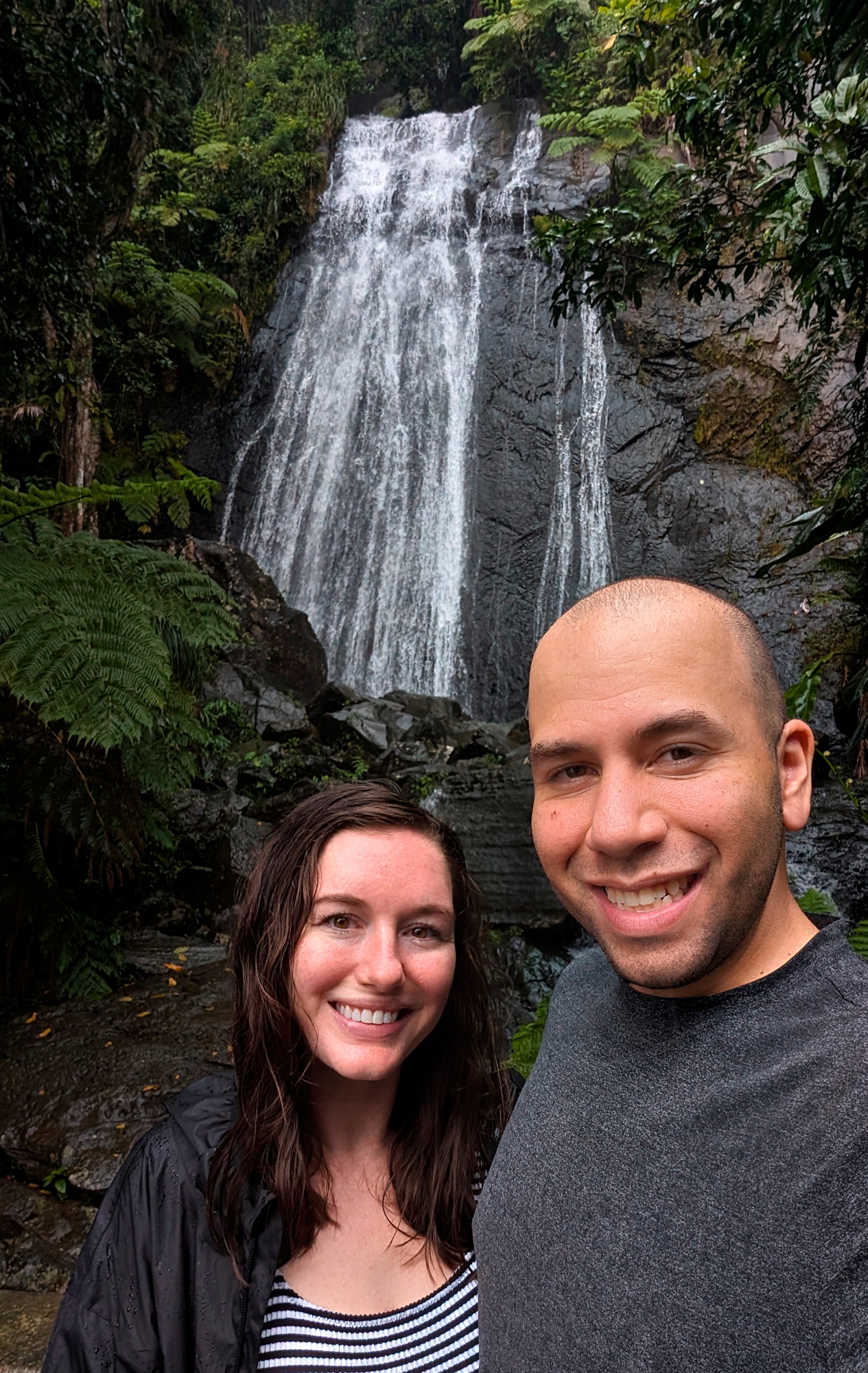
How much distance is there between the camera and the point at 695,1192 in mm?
861

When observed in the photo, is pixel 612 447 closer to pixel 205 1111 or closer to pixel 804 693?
pixel 804 693

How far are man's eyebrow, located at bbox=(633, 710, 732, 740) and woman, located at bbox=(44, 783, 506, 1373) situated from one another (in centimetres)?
64

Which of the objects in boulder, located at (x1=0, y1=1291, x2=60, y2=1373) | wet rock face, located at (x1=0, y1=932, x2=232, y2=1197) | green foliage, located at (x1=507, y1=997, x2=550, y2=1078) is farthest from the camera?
wet rock face, located at (x1=0, y1=932, x2=232, y2=1197)

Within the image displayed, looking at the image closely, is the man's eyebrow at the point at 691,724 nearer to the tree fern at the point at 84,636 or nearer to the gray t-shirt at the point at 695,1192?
the gray t-shirt at the point at 695,1192

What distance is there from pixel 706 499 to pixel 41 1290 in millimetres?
12513

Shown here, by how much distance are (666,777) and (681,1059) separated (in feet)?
1.09

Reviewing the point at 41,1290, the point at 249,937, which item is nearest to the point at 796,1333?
the point at 249,937

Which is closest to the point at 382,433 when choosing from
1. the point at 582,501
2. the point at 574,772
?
the point at 582,501

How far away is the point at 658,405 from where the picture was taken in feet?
44.5

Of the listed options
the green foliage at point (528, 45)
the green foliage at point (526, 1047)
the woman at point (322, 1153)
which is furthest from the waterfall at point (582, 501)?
the woman at point (322, 1153)

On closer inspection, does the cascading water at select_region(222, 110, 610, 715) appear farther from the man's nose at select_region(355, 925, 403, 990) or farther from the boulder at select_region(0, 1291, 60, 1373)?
the man's nose at select_region(355, 925, 403, 990)

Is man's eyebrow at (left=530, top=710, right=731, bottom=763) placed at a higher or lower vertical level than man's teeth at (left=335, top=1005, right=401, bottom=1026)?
higher

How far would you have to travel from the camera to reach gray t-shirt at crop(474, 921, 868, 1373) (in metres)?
0.77

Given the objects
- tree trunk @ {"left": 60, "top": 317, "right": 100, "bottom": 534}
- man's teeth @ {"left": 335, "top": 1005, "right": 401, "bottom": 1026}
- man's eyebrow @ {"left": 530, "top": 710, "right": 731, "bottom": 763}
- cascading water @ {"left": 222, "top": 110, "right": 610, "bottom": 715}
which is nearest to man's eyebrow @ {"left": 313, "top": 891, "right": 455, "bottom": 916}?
man's teeth @ {"left": 335, "top": 1005, "right": 401, "bottom": 1026}
